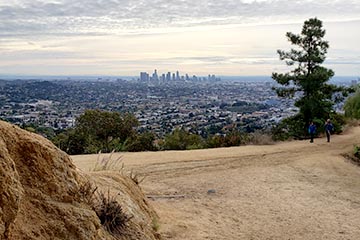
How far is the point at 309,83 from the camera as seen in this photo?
2767 centimetres

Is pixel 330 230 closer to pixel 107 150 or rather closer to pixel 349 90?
pixel 107 150

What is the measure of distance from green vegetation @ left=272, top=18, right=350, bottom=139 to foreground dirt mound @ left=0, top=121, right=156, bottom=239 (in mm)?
22228

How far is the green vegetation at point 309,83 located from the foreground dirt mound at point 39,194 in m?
22.2

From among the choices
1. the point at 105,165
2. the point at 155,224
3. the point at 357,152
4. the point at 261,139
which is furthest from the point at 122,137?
the point at 155,224

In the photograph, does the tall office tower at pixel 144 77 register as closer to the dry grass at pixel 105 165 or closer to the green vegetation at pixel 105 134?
the green vegetation at pixel 105 134

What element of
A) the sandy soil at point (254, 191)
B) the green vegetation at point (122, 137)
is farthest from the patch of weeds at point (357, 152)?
the green vegetation at point (122, 137)

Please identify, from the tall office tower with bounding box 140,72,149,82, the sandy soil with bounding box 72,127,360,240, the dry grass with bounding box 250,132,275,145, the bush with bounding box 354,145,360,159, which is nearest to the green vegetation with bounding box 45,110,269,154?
the dry grass with bounding box 250,132,275,145

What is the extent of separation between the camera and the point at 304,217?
1260cm

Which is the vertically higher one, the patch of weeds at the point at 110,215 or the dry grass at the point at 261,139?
the patch of weeds at the point at 110,215

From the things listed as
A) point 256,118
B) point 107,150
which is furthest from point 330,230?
point 256,118

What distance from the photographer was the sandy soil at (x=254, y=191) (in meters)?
11.3

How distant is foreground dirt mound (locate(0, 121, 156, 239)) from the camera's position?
5.23 meters

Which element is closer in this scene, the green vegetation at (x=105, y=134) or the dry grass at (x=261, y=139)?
the green vegetation at (x=105, y=134)

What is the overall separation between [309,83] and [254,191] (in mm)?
13994
